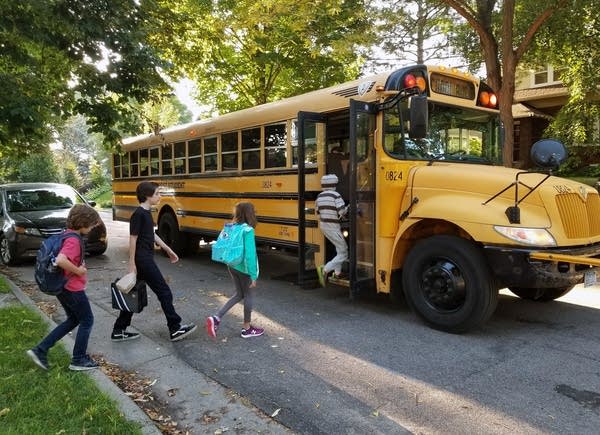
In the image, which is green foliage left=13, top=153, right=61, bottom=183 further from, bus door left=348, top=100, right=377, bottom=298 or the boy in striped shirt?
bus door left=348, top=100, right=377, bottom=298

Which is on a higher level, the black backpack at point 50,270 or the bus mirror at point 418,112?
the bus mirror at point 418,112

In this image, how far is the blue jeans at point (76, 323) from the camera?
152 inches

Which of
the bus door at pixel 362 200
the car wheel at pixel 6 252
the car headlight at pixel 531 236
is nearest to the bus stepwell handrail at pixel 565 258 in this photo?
the car headlight at pixel 531 236

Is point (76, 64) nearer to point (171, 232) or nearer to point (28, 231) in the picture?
point (28, 231)

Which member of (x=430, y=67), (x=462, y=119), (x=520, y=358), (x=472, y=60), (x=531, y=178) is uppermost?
(x=472, y=60)

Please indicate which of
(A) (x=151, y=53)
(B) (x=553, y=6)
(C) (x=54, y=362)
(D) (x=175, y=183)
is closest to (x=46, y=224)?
(D) (x=175, y=183)

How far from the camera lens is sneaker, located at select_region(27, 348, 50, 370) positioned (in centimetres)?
378

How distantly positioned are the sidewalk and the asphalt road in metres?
0.14

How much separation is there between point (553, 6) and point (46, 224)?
10.6 metres

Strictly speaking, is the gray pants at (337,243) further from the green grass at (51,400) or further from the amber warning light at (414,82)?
the green grass at (51,400)

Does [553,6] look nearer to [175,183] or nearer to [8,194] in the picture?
[175,183]

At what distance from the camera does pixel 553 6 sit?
33.2ft

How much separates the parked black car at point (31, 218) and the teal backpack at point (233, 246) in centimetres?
396

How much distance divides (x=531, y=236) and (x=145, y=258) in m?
3.43
